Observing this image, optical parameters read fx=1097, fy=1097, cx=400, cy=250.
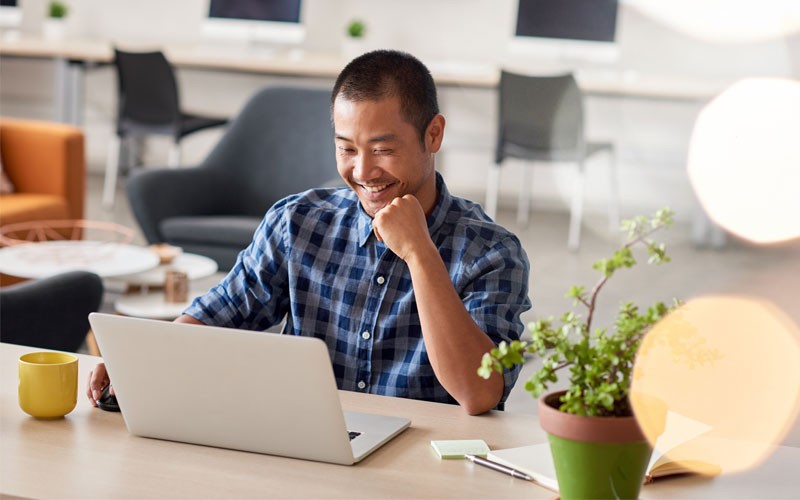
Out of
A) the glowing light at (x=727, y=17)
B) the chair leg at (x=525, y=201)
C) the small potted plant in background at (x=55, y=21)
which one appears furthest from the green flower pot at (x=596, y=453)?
the small potted plant in background at (x=55, y=21)

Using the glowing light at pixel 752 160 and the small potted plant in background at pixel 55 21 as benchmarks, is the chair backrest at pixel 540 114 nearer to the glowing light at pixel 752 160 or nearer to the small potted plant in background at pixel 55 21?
the glowing light at pixel 752 160

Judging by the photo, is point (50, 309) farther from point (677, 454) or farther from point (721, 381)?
point (721, 381)

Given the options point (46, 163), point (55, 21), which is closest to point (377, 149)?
point (46, 163)

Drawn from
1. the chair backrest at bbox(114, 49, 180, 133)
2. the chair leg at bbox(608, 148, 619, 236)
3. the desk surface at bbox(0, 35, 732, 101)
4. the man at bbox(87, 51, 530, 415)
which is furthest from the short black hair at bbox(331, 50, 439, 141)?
the chair leg at bbox(608, 148, 619, 236)

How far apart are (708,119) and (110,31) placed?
384 centimetres

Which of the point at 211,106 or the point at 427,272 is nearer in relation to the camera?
the point at 427,272

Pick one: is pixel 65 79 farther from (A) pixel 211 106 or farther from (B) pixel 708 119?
(B) pixel 708 119

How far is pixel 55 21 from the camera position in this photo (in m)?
6.89

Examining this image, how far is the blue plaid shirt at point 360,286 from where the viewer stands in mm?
1683

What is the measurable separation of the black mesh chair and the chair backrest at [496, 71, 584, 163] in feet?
10.3

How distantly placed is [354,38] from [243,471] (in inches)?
214

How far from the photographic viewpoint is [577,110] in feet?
17.3

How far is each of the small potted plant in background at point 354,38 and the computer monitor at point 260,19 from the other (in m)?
0.29

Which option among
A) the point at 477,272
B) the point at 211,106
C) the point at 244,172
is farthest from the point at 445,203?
the point at 211,106
